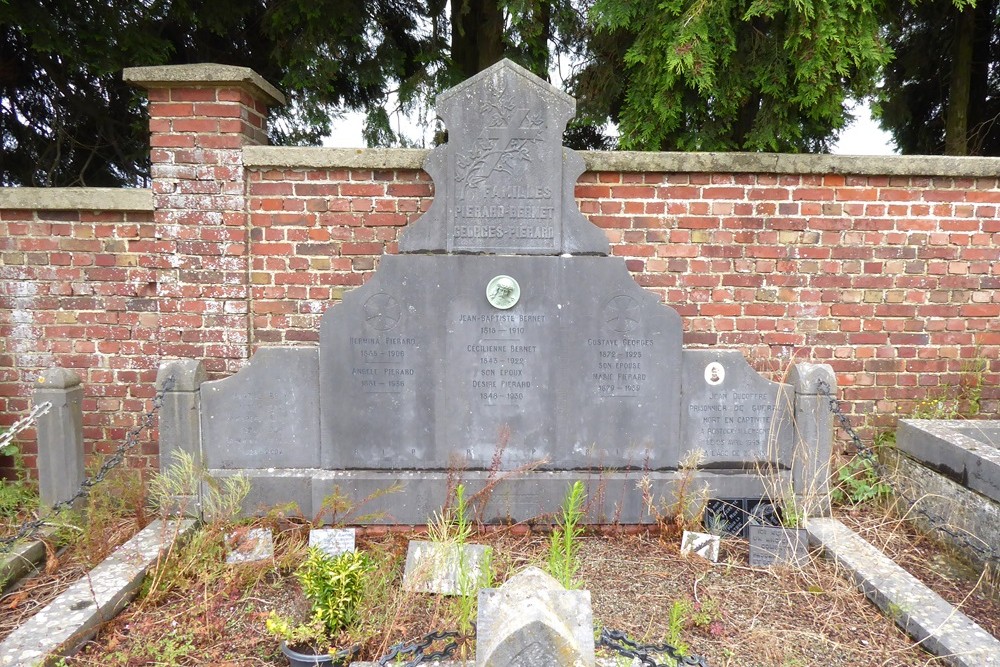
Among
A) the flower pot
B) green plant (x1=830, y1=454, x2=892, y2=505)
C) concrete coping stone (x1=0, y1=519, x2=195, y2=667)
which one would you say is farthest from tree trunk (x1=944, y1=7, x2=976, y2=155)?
concrete coping stone (x1=0, y1=519, x2=195, y2=667)

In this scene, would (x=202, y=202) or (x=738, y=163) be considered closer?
(x=202, y=202)

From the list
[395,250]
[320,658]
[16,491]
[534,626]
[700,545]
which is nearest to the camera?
[534,626]

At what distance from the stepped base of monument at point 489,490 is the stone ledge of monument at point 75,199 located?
1.69 meters

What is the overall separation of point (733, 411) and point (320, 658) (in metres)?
2.47

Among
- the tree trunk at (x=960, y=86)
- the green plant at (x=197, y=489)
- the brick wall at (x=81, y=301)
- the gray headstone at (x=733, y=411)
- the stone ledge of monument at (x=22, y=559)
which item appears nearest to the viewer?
the stone ledge of monument at (x=22, y=559)

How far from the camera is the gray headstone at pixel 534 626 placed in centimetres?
146

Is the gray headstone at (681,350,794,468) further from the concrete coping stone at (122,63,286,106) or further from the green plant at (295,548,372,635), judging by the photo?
the concrete coping stone at (122,63,286,106)

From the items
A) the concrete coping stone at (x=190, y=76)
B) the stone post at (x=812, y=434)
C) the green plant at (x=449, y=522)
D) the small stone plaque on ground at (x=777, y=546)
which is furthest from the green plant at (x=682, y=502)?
the concrete coping stone at (x=190, y=76)

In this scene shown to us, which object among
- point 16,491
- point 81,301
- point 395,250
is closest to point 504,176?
point 395,250

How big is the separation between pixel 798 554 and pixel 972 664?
A: 2.97 ft

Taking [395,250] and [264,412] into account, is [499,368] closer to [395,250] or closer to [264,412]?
[395,250]

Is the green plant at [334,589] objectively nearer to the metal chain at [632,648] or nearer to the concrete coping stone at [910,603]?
→ the metal chain at [632,648]

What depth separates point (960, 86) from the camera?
6289mm

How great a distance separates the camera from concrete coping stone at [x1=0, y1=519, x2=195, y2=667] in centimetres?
226
